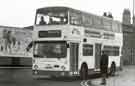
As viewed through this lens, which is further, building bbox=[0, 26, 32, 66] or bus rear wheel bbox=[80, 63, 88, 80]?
→ building bbox=[0, 26, 32, 66]

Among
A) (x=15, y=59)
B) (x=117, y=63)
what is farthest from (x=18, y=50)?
(x=117, y=63)

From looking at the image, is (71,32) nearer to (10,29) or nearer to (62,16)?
(62,16)

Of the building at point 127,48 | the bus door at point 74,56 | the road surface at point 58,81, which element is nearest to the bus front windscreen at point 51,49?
the bus door at point 74,56

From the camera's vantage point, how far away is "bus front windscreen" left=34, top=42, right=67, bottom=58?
70.4 feet

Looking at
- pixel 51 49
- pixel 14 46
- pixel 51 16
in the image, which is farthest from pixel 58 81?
pixel 14 46

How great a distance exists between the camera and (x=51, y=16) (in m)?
22.2

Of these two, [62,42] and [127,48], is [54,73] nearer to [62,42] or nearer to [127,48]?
[62,42]

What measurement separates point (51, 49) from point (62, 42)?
2.45 feet

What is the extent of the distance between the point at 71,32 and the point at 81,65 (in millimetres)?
2482

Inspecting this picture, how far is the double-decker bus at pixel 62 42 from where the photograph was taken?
21.6 meters

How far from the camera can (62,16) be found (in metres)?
21.8

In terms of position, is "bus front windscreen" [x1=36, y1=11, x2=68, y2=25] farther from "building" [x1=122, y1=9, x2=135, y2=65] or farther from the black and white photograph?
"building" [x1=122, y1=9, x2=135, y2=65]

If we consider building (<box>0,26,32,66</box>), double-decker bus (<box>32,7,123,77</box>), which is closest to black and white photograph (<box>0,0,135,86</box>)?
double-decker bus (<box>32,7,123,77</box>)

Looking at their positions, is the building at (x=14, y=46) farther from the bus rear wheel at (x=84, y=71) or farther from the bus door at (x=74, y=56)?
the bus door at (x=74, y=56)
